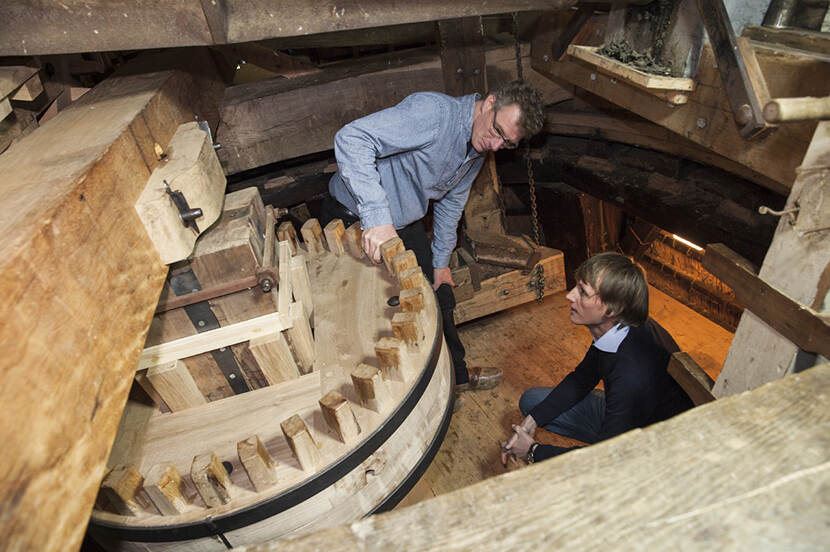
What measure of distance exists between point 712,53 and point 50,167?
2.26m

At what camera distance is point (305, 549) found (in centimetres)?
59

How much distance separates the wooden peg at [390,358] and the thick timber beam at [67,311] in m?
0.72

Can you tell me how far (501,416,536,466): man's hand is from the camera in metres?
2.60

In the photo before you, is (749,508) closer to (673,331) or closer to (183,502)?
(183,502)

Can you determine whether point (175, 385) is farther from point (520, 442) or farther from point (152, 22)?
point (520, 442)

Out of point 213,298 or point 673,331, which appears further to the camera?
point 673,331

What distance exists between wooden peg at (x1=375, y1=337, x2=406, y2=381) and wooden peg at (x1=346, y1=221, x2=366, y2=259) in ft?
2.69

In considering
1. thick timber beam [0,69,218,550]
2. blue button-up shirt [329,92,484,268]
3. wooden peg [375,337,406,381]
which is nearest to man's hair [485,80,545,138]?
blue button-up shirt [329,92,484,268]

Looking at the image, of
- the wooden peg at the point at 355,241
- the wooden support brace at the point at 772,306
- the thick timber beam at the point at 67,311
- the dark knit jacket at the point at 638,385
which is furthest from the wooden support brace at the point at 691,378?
the thick timber beam at the point at 67,311

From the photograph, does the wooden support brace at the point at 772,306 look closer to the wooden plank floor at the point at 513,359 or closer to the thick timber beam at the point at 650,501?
the thick timber beam at the point at 650,501

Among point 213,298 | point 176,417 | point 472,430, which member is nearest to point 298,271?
point 213,298

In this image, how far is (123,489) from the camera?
123 cm

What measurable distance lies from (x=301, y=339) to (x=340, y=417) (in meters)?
0.36

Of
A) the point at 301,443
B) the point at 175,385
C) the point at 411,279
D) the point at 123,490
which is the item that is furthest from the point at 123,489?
the point at 411,279
